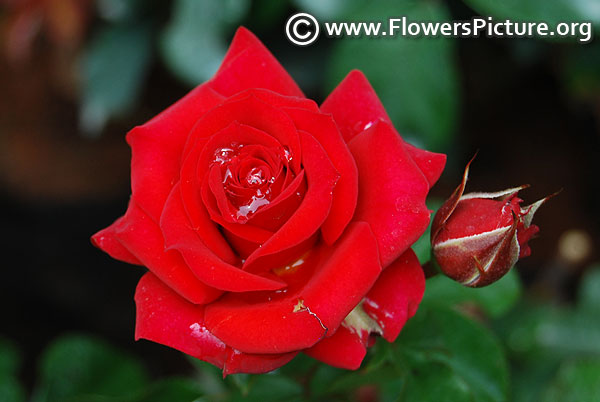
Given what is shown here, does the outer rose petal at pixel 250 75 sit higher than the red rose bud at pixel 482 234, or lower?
higher

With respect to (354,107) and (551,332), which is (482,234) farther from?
(551,332)

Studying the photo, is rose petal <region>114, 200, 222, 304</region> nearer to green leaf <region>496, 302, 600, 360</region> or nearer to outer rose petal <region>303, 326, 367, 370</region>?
outer rose petal <region>303, 326, 367, 370</region>

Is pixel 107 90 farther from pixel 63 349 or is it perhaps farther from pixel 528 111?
pixel 528 111

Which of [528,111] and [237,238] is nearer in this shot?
[237,238]

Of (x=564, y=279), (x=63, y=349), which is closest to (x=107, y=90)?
(x=63, y=349)

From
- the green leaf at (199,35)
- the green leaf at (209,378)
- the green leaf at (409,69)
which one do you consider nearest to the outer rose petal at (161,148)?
the green leaf at (209,378)

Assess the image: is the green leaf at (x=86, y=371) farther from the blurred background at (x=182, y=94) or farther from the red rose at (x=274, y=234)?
the red rose at (x=274, y=234)
